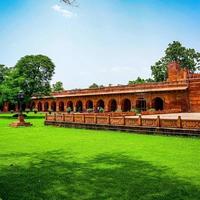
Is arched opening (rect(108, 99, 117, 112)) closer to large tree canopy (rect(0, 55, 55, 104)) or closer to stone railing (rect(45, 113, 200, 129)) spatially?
large tree canopy (rect(0, 55, 55, 104))

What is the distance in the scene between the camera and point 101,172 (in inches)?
275

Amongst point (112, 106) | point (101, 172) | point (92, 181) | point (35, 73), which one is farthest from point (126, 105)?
point (92, 181)

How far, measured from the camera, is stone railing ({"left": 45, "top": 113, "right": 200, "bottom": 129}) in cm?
1359

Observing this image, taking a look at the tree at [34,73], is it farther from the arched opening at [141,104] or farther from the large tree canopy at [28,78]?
the arched opening at [141,104]

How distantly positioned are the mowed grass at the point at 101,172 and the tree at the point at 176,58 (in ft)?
148

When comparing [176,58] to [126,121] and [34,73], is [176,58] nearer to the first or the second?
[34,73]

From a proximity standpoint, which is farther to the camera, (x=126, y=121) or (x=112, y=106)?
(x=112, y=106)

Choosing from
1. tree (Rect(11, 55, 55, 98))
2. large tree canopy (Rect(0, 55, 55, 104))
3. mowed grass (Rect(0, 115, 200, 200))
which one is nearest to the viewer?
mowed grass (Rect(0, 115, 200, 200))

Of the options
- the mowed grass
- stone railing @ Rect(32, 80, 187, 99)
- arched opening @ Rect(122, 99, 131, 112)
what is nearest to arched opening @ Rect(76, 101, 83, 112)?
stone railing @ Rect(32, 80, 187, 99)

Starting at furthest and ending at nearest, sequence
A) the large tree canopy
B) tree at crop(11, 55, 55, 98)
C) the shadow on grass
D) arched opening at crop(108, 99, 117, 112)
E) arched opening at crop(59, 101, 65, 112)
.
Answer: arched opening at crop(59, 101, 65, 112), arched opening at crop(108, 99, 117, 112), tree at crop(11, 55, 55, 98), the large tree canopy, the shadow on grass

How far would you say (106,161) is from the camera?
827cm

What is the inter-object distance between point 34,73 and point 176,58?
30.0m

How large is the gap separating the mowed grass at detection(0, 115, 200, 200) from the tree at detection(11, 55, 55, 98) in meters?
25.0

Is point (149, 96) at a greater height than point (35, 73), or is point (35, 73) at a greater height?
point (35, 73)
